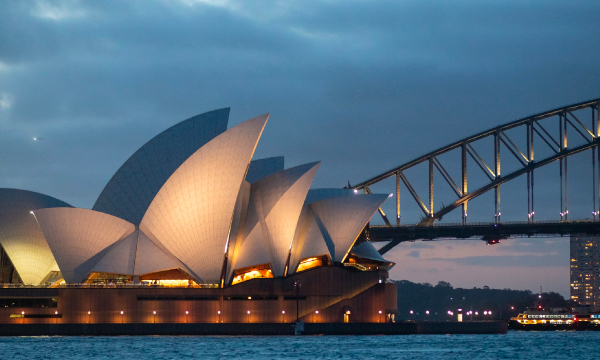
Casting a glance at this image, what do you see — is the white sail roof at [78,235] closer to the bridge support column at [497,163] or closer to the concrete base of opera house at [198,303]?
the concrete base of opera house at [198,303]

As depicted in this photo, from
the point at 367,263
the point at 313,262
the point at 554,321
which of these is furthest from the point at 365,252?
the point at 554,321

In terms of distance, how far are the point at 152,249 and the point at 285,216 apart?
10.6m

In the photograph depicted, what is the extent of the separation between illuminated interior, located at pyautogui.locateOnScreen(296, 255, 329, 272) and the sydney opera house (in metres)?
0.10

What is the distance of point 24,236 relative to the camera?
7419 cm

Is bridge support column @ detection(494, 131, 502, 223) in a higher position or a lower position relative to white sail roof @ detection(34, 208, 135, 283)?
higher

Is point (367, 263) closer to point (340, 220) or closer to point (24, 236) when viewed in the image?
point (340, 220)

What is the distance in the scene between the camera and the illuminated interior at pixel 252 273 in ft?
240

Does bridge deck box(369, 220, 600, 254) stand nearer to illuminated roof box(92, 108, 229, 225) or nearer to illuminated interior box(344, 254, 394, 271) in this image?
illuminated interior box(344, 254, 394, 271)

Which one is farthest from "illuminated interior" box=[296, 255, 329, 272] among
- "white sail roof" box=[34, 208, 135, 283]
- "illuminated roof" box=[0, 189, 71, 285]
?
"illuminated roof" box=[0, 189, 71, 285]

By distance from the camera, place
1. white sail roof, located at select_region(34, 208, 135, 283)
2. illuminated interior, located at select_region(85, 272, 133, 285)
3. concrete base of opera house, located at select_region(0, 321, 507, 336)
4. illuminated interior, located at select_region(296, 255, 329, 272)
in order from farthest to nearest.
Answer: illuminated interior, located at select_region(296, 255, 329, 272), illuminated interior, located at select_region(85, 272, 133, 285), white sail roof, located at select_region(34, 208, 135, 283), concrete base of opera house, located at select_region(0, 321, 507, 336)

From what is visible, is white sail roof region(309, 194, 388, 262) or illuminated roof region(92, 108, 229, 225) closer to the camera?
illuminated roof region(92, 108, 229, 225)

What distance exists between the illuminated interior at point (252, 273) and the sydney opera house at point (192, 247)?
102 mm

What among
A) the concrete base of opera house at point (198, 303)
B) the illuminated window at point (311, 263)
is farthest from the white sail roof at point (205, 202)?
the illuminated window at point (311, 263)

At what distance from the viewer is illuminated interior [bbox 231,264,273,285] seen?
73.1 meters
